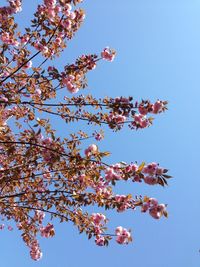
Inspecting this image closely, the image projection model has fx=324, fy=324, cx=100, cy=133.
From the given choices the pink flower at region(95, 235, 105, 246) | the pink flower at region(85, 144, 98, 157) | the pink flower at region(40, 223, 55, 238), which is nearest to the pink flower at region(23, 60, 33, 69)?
the pink flower at region(85, 144, 98, 157)

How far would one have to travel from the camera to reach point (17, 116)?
689cm

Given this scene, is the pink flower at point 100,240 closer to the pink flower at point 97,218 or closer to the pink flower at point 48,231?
the pink flower at point 97,218

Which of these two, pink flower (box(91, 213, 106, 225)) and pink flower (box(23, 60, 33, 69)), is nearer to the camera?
pink flower (box(91, 213, 106, 225))

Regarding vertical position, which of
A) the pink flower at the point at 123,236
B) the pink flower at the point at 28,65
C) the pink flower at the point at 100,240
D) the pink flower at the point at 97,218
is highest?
the pink flower at the point at 28,65

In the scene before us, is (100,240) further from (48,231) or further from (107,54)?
(107,54)

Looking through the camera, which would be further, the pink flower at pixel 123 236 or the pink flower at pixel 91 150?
the pink flower at pixel 123 236

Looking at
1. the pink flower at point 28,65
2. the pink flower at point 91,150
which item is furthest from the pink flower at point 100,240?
the pink flower at point 28,65

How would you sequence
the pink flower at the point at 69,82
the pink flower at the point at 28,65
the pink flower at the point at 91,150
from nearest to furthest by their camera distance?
the pink flower at the point at 91,150
the pink flower at the point at 69,82
the pink flower at the point at 28,65

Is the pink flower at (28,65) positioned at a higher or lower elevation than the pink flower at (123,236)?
higher

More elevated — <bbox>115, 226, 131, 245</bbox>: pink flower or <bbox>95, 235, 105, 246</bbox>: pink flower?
<bbox>115, 226, 131, 245</bbox>: pink flower

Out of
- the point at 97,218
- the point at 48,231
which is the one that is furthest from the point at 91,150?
the point at 48,231

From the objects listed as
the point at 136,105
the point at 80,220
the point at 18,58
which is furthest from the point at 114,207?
the point at 18,58

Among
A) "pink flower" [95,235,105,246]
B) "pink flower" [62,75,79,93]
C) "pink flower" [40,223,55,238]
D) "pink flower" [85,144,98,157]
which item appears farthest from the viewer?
"pink flower" [40,223,55,238]

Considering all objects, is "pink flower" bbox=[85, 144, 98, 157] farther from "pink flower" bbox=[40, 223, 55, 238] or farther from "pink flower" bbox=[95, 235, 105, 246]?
"pink flower" bbox=[40, 223, 55, 238]
